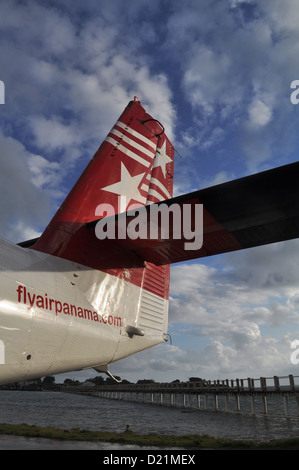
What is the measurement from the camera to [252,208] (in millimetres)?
4914

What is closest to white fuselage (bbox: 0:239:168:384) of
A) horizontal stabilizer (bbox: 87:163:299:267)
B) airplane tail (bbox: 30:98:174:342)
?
airplane tail (bbox: 30:98:174:342)

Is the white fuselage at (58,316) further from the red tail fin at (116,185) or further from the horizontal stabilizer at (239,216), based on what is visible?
the horizontal stabilizer at (239,216)

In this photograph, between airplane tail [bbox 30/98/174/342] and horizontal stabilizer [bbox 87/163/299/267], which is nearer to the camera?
horizontal stabilizer [bbox 87/163/299/267]

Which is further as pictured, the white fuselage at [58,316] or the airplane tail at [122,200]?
the airplane tail at [122,200]

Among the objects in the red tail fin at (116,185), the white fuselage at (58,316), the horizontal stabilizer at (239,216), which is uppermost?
the red tail fin at (116,185)

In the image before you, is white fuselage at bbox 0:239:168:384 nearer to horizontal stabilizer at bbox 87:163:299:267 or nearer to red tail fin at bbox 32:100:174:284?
red tail fin at bbox 32:100:174:284

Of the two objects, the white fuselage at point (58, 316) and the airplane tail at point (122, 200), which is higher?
the airplane tail at point (122, 200)

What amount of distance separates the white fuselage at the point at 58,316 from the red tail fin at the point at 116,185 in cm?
34

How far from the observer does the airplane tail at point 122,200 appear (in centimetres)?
611

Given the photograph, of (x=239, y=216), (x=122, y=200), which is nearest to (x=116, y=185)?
(x=122, y=200)

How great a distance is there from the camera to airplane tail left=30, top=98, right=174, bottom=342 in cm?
611

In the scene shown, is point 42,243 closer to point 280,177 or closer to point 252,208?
point 252,208

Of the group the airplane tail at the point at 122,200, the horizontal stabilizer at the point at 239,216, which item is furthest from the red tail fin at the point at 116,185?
the horizontal stabilizer at the point at 239,216

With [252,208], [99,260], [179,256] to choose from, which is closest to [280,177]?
[252,208]
